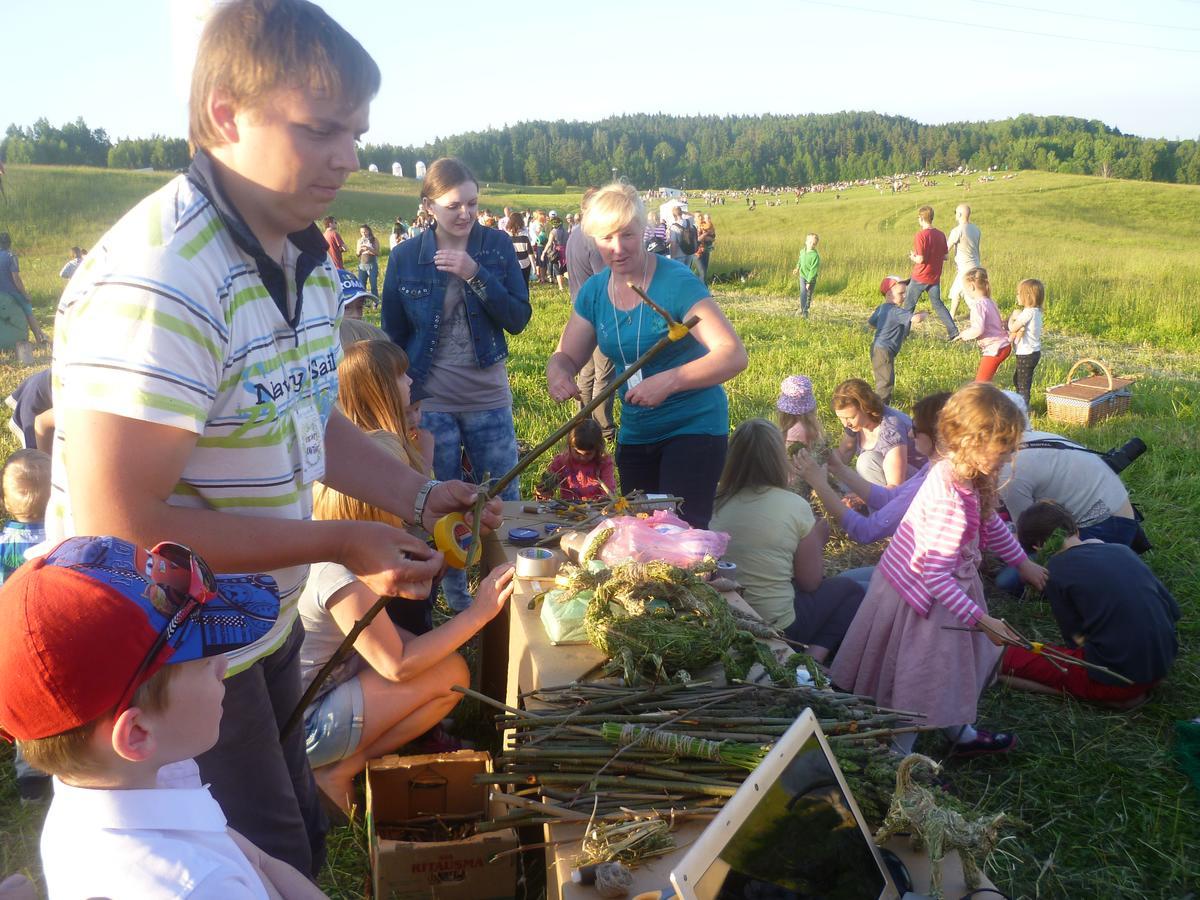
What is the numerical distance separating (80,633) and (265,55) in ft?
2.94

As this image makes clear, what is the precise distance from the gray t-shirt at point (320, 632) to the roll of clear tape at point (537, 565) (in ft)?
1.92

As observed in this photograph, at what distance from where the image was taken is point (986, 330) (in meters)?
8.76

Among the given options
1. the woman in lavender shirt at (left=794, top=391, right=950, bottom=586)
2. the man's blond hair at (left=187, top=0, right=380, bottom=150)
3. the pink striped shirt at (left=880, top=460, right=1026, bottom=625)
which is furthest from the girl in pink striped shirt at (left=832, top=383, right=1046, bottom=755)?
the man's blond hair at (left=187, top=0, right=380, bottom=150)

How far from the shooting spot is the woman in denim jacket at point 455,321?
4.39 m

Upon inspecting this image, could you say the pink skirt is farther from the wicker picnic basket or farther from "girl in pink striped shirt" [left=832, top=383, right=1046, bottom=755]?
the wicker picnic basket

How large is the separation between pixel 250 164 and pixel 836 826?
1.47 meters

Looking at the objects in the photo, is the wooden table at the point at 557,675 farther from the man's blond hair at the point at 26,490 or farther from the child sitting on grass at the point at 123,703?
the man's blond hair at the point at 26,490

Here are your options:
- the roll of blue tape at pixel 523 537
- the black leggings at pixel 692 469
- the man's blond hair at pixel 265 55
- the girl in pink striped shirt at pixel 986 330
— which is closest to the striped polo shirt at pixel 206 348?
the man's blond hair at pixel 265 55

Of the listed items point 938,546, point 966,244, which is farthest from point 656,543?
point 966,244

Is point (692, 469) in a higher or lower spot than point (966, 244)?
→ lower

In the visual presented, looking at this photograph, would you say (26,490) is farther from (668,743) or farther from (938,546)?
(938,546)

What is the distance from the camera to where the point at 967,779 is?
11.2 feet

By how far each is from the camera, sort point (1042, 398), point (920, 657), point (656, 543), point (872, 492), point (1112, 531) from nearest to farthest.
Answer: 1. point (656, 543)
2. point (920, 657)
3. point (1112, 531)
4. point (872, 492)
5. point (1042, 398)

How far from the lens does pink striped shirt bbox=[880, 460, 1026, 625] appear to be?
3.32 meters
